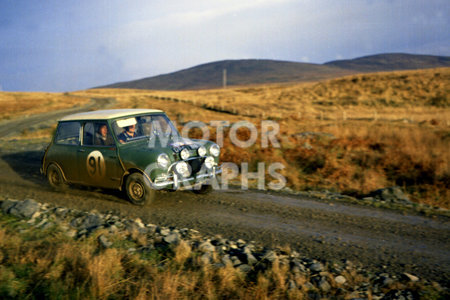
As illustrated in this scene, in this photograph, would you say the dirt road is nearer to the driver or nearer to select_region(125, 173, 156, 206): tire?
select_region(125, 173, 156, 206): tire

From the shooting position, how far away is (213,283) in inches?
156

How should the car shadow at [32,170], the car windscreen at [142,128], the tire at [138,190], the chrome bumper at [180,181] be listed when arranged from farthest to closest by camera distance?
the car shadow at [32,170] → the car windscreen at [142,128] → the tire at [138,190] → the chrome bumper at [180,181]

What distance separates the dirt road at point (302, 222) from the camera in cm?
491

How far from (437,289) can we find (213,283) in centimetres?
250

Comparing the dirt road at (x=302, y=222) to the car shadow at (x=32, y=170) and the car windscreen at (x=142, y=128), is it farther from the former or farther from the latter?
the car windscreen at (x=142, y=128)

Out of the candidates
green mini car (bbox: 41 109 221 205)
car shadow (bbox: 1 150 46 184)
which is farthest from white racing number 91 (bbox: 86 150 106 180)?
car shadow (bbox: 1 150 46 184)

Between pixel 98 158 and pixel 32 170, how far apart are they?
507cm

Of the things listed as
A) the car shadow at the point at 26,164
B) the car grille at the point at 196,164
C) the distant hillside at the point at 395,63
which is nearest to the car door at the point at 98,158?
the car grille at the point at 196,164

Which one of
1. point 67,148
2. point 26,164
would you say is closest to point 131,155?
point 67,148

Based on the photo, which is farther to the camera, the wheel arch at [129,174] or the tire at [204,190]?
the tire at [204,190]

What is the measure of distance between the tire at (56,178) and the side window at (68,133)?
2.19 feet

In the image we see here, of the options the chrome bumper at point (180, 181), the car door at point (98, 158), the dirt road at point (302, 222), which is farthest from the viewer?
the car door at point (98, 158)

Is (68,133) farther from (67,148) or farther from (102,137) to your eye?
(102,137)

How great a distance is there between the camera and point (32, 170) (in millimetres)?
11180
